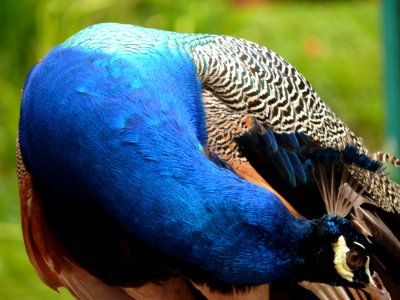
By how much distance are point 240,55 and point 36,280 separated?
7.26ft

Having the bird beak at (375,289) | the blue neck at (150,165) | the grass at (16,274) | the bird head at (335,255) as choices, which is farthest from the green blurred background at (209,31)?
the bird head at (335,255)

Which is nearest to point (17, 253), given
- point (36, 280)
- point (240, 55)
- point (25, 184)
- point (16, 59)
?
point (36, 280)

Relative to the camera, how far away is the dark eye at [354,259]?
8.48ft

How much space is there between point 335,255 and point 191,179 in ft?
1.57

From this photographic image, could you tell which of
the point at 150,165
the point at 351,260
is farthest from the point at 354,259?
the point at 150,165

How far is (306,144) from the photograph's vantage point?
311 centimetres

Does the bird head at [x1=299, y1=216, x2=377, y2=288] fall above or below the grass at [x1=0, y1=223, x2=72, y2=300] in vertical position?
above

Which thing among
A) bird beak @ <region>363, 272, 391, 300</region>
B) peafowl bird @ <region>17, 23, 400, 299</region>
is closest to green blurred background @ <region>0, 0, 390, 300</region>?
peafowl bird @ <region>17, 23, 400, 299</region>

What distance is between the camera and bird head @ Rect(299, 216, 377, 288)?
2.55 metres

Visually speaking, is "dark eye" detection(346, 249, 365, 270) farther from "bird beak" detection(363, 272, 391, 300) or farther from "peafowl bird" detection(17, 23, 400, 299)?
"bird beak" detection(363, 272, 391, 300)

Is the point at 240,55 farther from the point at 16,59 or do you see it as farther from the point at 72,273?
the point at 16,59

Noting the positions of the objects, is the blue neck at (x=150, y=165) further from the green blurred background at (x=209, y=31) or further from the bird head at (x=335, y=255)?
the green blurred background at (x=209, y=31)

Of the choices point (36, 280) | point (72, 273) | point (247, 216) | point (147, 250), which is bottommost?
point (36, 280)

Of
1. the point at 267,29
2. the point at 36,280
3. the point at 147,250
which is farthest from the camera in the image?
the point at 267,29
